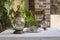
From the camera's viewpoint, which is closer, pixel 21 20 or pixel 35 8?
pixel 21 20

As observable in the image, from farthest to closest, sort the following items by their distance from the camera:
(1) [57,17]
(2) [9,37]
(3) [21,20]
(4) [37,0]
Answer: (1) [57,17] → (4) [37,0] → (3) [21,20] → (2) [9,37]

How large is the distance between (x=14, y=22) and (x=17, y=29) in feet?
0.28

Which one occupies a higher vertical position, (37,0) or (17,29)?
(37,0)

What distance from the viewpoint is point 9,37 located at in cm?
177

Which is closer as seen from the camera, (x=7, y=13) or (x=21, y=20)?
(x=21, y=20)

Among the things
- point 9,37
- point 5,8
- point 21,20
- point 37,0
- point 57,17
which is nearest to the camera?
point 9,37

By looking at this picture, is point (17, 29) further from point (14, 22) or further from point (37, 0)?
point (37, 0)

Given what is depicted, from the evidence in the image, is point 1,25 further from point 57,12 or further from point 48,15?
point 57,12

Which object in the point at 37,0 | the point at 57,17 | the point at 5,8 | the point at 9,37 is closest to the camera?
the point at 9,37

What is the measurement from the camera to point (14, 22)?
1.92m

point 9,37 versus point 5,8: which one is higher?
point 5,8

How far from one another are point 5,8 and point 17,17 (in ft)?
4.77

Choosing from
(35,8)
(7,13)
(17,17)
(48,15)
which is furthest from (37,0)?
(17,17)

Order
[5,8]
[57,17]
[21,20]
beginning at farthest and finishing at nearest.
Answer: [57,17]
[5,8]
[21,20]
